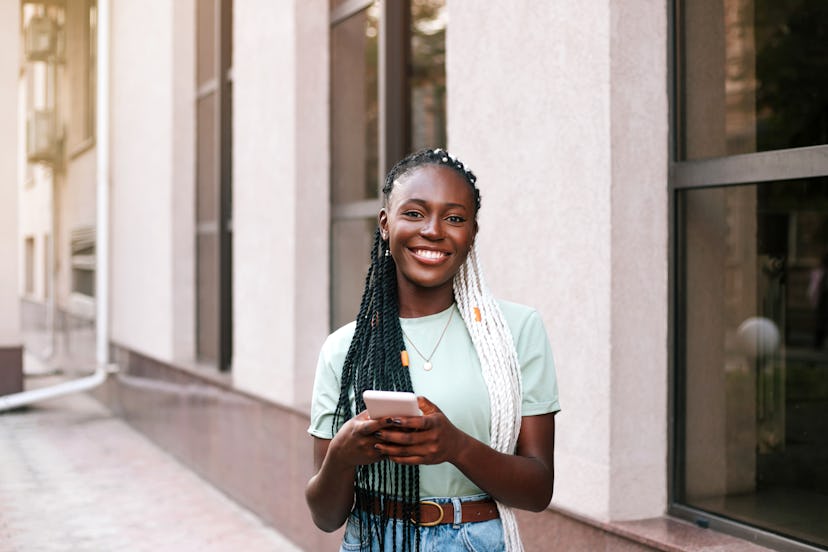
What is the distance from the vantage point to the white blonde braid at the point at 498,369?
2268mm

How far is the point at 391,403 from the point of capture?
77.9 inches

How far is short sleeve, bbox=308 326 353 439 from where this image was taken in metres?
2.35

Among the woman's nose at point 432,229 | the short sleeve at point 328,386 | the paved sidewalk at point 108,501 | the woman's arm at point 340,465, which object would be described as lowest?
the paved sidewalk at point 108,501

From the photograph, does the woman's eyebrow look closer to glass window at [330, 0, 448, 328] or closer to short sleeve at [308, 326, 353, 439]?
short sleeve at [308, 326, 353, 439]

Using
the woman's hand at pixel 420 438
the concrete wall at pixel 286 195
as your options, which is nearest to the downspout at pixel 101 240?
the concrete wall at pixel 286 195

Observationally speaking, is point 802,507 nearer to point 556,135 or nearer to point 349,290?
point 556,135

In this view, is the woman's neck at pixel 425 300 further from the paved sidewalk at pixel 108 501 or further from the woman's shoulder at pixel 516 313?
the paved sidewalk at pixel 108 501

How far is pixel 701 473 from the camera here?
151 inches

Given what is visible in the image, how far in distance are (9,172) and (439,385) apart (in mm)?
11898

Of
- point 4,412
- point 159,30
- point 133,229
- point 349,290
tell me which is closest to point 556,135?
point 349,290

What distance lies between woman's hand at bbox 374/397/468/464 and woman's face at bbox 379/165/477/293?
0.35 m

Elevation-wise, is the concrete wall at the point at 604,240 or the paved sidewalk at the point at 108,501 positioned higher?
the concrete wall at the point at 604,240

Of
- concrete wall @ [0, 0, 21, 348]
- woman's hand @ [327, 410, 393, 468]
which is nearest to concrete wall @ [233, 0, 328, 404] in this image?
woman's hand @ [327, 410, 393, 468]

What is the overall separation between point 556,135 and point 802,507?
1.55 m
